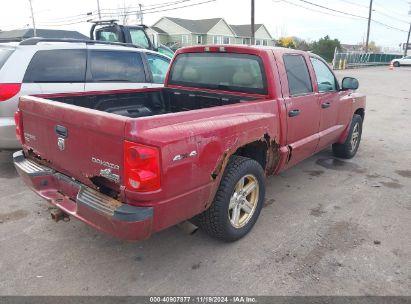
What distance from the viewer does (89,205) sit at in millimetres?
2580

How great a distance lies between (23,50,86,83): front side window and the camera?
489 cm

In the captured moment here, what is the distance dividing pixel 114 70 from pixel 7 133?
203cm

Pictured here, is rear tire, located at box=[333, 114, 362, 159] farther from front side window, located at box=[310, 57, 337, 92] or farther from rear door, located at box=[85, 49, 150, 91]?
rear door, located at box=[85, 49, 150, 91]

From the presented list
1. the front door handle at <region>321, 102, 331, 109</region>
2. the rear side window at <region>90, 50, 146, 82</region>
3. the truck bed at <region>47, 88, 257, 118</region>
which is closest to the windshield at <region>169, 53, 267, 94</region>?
the truck bed at <region>47, 88, 257, 118</region>

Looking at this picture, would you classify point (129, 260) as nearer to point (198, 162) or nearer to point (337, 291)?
point (198, 162)

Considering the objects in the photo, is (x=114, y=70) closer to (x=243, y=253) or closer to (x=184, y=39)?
(x=243, y=253)

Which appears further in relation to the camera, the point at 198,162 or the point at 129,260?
the point at 129,260

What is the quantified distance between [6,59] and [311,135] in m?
4.17

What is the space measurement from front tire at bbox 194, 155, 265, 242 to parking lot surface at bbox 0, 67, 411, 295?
17 cm

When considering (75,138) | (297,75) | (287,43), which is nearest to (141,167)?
(75,138)

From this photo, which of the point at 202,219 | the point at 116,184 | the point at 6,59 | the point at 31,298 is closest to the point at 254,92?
the point at 202,219

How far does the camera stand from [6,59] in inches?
187

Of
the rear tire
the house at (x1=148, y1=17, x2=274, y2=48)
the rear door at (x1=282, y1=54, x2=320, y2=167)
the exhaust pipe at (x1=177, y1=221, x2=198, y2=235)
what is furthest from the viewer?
the house at (x1=148, y1=17, x2=274, y2=48)

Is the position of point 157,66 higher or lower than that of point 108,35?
lower
